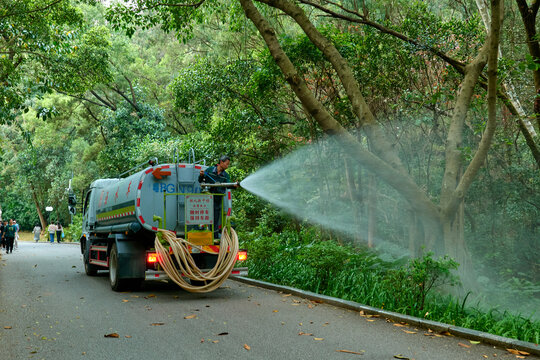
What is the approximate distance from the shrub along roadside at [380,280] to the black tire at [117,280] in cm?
295

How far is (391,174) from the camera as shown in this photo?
9.35 metres

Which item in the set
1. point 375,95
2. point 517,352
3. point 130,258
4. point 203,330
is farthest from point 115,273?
point 375,95

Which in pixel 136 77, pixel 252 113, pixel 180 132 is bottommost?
pixel 252 113

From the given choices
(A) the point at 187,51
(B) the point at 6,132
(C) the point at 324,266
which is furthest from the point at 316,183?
(B) the point at 6,132

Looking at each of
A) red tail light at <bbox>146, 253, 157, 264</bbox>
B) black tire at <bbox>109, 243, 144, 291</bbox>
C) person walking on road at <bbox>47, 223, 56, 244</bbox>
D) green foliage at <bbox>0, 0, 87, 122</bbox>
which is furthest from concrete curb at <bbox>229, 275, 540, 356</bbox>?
person walking on road at <bbox>47, 223, 56, 244</bbox>

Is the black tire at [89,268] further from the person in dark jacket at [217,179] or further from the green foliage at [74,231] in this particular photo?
the green foliage at [74,231]

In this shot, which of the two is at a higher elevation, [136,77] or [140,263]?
[136,77]

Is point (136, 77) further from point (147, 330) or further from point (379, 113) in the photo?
point (147, 330)

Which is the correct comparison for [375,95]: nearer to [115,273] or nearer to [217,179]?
[217,179]

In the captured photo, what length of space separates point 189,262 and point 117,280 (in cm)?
191

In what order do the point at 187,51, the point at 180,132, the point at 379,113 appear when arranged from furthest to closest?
the point at 180,132 → the point at 187,51 → the point at 379,113


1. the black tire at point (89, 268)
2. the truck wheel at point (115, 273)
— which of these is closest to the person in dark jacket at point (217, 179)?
the truck wheel at point (115, 273)

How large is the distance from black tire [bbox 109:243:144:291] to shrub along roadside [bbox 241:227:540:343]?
9.68ft

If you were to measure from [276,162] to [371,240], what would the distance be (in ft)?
13.1
